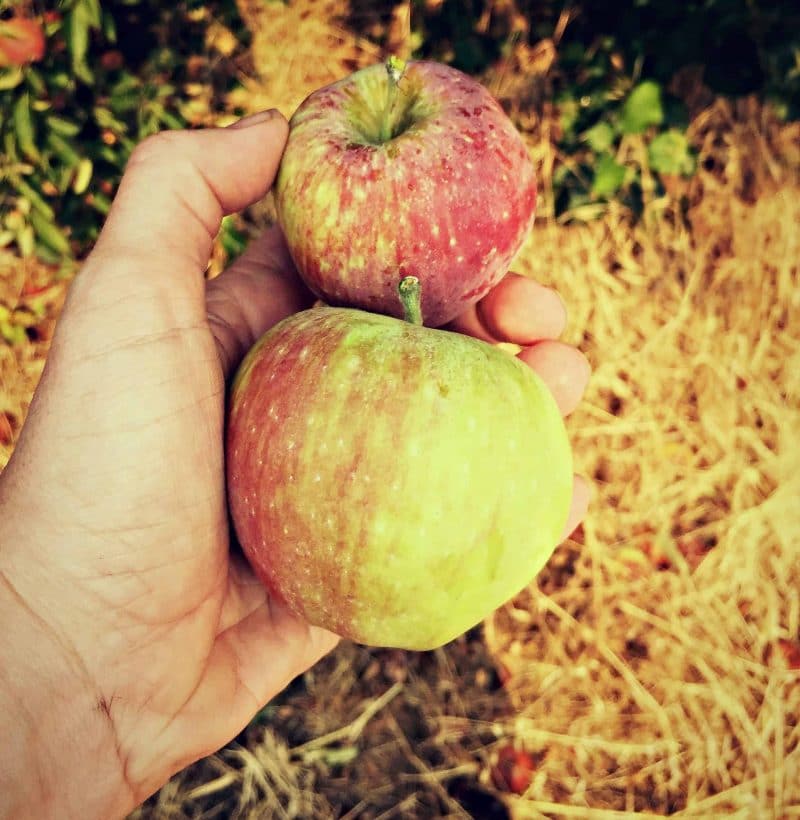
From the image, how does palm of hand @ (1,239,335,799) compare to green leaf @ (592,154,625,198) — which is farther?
green leaf @ (592,154,625,198)

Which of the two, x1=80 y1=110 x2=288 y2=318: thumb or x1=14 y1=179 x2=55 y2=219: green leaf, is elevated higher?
x1=80 y1=110 x2=288 y2=318: thumb

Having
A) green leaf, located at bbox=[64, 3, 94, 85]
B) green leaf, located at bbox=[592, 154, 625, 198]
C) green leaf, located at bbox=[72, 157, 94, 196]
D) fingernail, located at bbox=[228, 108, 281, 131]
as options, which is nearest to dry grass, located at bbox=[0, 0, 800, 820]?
green leaf, located at bbox=[592, 154, 625, 198]

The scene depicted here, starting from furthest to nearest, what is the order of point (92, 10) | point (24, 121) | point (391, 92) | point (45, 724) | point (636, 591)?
point (636, 591), point (24, 121), point (92, 10), point (391, 92), point (45, 724)

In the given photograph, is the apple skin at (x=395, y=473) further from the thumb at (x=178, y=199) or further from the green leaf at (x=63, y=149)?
the green leaf at (x=63, y=149)

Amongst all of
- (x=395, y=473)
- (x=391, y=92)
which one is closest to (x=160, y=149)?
(x=391, y=92)

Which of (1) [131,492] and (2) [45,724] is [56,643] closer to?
(2) [45,724]

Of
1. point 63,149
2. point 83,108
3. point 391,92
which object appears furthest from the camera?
point 83,108

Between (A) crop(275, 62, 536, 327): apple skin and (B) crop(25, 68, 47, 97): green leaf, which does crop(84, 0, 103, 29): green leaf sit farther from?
(A) crop(275, 62, 536, 327): apple skin

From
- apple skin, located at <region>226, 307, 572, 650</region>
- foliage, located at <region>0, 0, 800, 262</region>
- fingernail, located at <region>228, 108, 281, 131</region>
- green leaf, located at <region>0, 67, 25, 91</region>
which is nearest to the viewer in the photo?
apple skin, located at <region>226, 307, 572, 650</region>

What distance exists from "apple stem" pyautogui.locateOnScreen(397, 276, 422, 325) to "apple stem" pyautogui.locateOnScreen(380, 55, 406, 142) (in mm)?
359

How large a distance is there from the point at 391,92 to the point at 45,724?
52.4 inches

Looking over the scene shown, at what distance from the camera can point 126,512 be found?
1443 millimetres

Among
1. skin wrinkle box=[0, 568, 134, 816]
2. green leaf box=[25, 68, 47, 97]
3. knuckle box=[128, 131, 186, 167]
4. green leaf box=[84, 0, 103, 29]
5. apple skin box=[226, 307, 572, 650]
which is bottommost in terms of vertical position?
skin wrinkle box=[0, 568, 134, 816]

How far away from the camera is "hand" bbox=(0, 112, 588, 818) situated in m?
1.43
